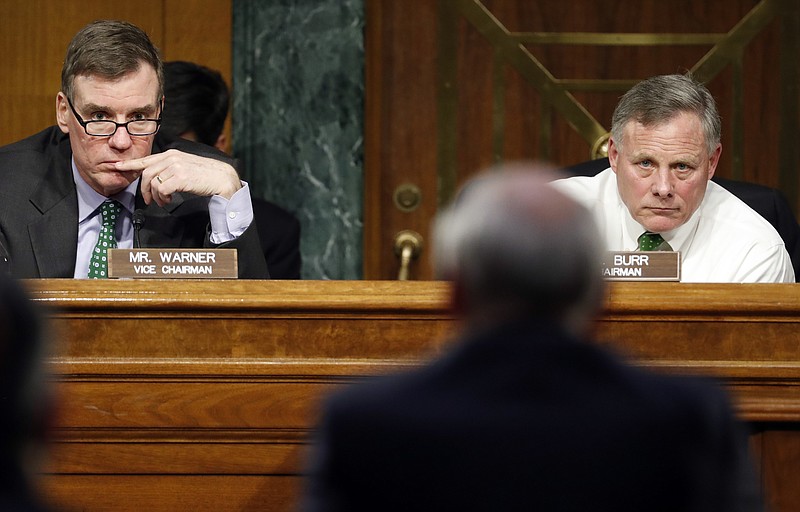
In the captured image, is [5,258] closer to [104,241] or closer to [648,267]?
[104,241]

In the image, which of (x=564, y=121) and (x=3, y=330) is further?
(x=564, y=121)

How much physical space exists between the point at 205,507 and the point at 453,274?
1.07 m

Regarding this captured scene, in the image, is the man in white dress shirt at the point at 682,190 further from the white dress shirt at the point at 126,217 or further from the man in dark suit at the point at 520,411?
the man in dark suit at the point at 520,411

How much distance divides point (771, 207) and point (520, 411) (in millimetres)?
2289

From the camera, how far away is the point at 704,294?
7.11 ft

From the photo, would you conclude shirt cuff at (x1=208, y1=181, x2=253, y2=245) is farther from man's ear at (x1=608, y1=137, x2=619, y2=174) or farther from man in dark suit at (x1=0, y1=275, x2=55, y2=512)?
man in dark suit at (x1=0, y1=275, x2=55, y2=512)

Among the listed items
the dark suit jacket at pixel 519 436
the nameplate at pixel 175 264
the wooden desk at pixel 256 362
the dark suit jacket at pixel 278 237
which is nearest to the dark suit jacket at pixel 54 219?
the nameplate at pixel 175 264

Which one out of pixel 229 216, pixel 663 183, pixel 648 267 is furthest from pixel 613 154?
pixel 229 216

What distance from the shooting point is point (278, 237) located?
3727mm

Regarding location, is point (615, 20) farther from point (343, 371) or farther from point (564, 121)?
point (343, 371)

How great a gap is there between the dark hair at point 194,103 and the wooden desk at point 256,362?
1.52 metres

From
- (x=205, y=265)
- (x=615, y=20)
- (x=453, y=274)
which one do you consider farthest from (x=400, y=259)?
(x=453, y=274)

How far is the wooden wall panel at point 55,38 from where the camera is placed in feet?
13.7

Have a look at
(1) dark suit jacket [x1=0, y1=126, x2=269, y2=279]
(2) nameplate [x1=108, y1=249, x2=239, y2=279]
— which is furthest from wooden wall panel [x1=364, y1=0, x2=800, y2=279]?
(2) nameplate [x1=108, y1=249, x2=239, y2=279]
